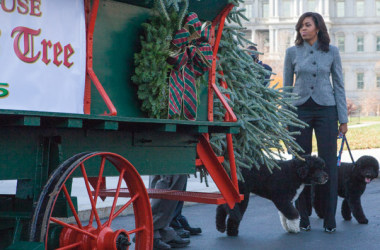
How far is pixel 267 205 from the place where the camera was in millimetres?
10414

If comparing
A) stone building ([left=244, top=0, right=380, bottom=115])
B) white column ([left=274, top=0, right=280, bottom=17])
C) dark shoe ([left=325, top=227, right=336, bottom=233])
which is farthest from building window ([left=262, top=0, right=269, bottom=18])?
dark shoe ([left=325, top=227, right=336, bottom=233])

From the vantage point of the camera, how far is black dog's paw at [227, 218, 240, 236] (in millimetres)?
7512

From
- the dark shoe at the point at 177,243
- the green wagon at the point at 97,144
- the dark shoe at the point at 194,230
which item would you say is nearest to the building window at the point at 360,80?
the dark shoe at the point at 194,230

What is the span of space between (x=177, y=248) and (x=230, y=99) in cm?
167

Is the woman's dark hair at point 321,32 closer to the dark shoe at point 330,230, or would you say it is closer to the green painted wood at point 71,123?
the dark shoe at point 330,230

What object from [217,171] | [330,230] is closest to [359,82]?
[330,230]

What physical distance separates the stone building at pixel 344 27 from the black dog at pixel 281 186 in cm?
7174

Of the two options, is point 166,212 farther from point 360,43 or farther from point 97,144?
point 360,43

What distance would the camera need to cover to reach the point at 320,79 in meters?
7.94

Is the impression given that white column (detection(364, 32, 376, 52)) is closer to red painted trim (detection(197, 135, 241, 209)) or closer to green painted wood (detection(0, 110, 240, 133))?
red painted trim (detection(197, 135, 241, 209))

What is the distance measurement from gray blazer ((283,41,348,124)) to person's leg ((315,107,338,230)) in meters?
0.10

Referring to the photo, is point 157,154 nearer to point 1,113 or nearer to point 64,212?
point 64,212

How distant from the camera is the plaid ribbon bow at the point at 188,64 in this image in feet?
16.4

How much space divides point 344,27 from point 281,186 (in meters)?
79.3
